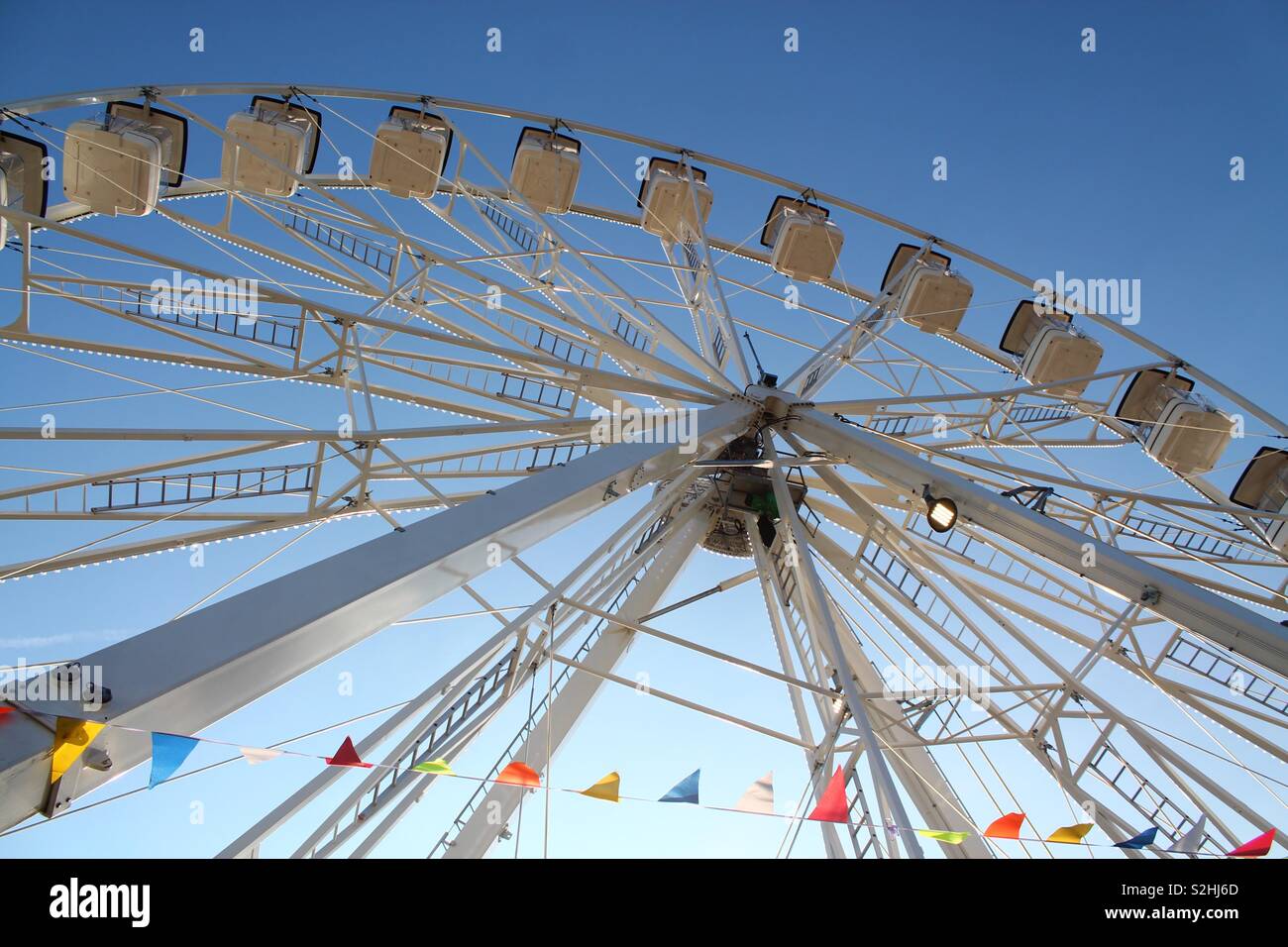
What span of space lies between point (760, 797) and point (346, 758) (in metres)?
2.97

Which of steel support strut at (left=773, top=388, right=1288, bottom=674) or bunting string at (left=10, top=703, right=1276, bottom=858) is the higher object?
steel support strut at (left=773, top=388, right=1288, bottom=674)

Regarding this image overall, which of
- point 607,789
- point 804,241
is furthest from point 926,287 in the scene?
point 607,789

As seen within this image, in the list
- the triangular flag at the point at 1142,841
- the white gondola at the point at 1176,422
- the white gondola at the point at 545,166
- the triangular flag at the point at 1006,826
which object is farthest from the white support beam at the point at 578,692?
the white gondola at the point at 1176,422

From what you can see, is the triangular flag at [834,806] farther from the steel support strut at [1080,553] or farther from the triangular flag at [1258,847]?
the steel support strut at [1080,553]

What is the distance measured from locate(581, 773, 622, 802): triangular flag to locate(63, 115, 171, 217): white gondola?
37.2ft

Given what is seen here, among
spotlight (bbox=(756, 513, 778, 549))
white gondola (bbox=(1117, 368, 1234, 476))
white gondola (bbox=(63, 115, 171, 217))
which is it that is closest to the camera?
white gondola (bbox=(63, 115, 171, 217))

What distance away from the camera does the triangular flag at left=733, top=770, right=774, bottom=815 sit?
6.54m

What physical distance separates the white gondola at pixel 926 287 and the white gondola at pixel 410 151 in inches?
346

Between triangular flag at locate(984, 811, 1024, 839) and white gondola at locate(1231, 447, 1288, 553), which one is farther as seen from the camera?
white gondola at locate(1231, 447, 1288, 553)

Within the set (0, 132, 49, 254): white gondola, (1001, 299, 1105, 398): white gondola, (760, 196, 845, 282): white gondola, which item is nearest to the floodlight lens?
(1001, 299, 1105, 398): white gondola

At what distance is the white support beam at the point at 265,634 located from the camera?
13.3ft

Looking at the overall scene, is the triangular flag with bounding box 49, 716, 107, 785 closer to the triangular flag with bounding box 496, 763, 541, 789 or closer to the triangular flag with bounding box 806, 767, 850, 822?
the triangular flag with bounding box 496, 763, 541, 789
